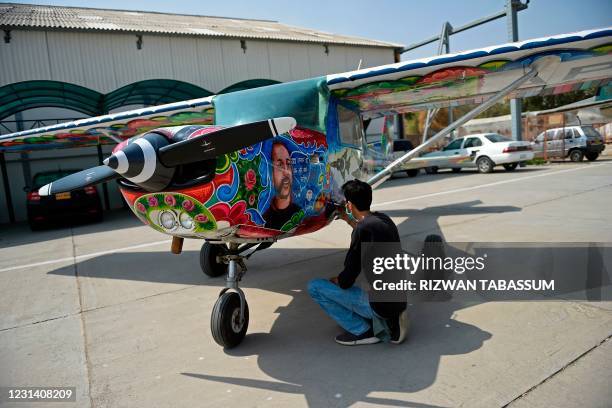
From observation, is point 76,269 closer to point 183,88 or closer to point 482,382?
point 482,382

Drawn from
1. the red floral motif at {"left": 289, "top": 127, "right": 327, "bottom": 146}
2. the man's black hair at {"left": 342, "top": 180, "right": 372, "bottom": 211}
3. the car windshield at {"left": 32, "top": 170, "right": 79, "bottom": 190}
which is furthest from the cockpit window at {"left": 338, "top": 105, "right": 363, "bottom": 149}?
the car windshield at {"left": 32, "top": 170, "right": 79, "bottom": 190}

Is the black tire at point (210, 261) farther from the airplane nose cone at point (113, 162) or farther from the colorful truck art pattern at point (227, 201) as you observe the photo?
the airplane nose cone at point (113, 162)

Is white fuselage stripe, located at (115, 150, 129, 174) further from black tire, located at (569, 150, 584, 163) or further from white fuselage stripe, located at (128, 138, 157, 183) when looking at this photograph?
black tire, located at (569, 150, 584, 163)

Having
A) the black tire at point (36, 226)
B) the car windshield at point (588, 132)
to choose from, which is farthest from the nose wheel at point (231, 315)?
the car windshield at point (588, 132)

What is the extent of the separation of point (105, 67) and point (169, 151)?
44.5 feet

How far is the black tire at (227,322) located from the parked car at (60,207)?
8.73m

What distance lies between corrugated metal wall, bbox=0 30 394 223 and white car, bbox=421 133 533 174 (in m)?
6.84

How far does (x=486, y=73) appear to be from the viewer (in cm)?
472

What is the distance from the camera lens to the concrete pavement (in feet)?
8.20

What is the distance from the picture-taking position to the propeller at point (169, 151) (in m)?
2.45

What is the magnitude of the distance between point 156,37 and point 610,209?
14.5 metres

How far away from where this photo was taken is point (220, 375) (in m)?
2.84

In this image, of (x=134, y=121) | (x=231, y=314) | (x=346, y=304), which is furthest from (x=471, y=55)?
(x=134, y=121)

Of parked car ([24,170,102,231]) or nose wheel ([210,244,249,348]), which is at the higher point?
parked car ([24,170,102,231])
